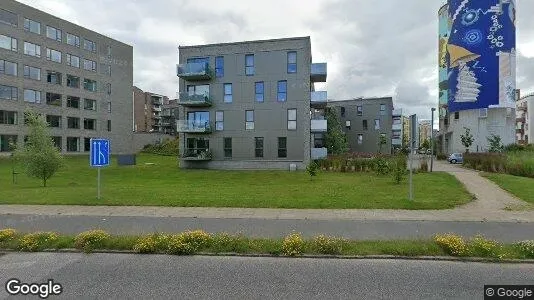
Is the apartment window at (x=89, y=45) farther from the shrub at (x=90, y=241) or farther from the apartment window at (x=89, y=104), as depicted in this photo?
the shrub at (x=90, y=241)

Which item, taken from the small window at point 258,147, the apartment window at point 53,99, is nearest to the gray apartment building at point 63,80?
the apartment window at point 53,99

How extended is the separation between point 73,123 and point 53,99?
199 inches

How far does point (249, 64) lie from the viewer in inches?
1264

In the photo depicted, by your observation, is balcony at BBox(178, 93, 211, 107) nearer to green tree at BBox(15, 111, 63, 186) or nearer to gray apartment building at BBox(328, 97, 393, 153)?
green tree at BBox(15, 111, 63, 186)

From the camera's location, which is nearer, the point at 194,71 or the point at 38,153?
the point at 38,153

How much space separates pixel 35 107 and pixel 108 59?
16.7 metres

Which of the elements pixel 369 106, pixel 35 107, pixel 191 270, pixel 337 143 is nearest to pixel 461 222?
pixel 191 270

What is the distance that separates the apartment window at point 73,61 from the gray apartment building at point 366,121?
4375 centimetres

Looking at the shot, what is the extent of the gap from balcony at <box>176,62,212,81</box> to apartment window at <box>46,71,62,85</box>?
31.7 meters

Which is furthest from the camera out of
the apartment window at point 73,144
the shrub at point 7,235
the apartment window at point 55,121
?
the apartment window at point 73,144

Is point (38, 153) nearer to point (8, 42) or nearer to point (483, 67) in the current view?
point (8, 42)

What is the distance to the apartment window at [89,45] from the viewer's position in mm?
57281

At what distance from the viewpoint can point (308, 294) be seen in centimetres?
485

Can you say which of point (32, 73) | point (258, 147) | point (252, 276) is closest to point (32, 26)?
point (32, 73)
